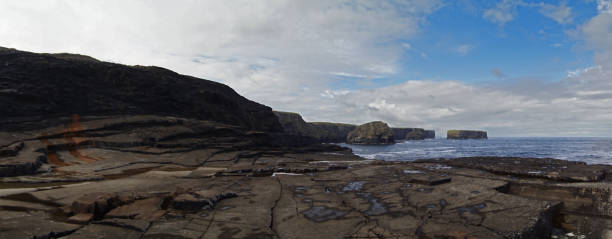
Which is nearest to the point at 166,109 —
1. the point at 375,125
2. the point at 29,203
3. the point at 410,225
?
the point at 29,203

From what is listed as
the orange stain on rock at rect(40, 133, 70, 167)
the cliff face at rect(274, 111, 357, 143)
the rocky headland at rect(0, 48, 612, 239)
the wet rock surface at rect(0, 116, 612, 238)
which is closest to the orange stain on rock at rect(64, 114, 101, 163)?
the rocky headland at rect(0, 48, 612, 239)

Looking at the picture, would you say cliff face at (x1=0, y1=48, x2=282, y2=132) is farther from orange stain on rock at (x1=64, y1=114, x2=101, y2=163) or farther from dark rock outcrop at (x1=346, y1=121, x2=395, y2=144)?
dark rock outcrop at (x1=346, y1=121, x2=395, y2=144)

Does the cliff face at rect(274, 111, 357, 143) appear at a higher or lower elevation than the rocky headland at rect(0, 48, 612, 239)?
higher

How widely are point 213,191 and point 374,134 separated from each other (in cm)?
14433

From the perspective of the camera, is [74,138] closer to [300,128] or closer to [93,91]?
[93,91]

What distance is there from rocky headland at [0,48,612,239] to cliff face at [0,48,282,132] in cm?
24

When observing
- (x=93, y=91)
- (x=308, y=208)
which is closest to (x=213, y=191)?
(x=308, y=208)

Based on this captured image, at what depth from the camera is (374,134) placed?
151m

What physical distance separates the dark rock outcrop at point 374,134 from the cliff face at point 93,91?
105m

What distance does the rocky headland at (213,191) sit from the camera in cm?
769

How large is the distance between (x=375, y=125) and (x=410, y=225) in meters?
153

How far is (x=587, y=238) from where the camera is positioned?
7.73 metres

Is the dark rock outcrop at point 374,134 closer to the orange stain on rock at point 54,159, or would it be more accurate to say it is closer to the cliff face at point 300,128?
the cliff face at point 300,128

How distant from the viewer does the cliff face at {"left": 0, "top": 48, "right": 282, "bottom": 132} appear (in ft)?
112
